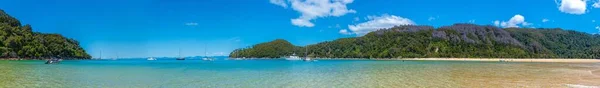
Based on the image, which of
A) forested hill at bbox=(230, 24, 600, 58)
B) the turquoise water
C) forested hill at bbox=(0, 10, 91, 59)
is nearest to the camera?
the turquoise water

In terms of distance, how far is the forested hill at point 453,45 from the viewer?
15038 cm

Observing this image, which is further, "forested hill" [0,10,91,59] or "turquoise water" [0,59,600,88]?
"forested hill" [0,10,91,59]

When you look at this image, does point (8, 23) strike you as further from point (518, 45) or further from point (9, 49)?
point (518, 45)

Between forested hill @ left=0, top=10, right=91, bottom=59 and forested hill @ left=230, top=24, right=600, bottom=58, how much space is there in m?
102

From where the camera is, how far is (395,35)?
589ft

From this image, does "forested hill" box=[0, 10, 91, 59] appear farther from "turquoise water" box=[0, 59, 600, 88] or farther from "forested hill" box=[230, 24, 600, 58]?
"forested hill" box=[230, 24, 600, 58]

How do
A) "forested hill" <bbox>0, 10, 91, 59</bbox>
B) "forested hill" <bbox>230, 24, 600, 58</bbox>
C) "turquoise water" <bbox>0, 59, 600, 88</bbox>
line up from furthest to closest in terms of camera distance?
"forested hill" <bbox>230, 24, 600, 58</bbox> → "forested hill" <bbox>0, 10, 91, 59</bbox> → "turquoise water" <bbox>0, 59, 600, 88</bbox>

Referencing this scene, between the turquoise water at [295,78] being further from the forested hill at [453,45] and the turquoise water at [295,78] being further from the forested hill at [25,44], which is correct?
the forested hill at [453,45]

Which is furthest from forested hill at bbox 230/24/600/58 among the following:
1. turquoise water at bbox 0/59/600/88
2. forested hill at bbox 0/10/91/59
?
turquoise water at bbox 0/59/600/88

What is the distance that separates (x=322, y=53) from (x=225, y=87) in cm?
17413

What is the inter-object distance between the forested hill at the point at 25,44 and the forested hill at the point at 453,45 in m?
102

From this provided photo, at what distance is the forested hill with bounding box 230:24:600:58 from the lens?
150 m

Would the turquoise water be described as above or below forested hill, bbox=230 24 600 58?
below

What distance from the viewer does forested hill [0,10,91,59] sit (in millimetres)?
88194
